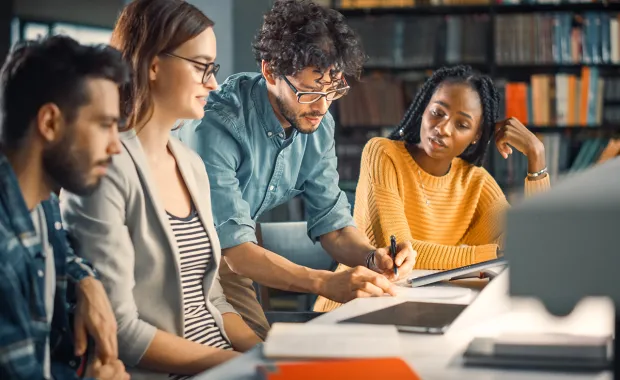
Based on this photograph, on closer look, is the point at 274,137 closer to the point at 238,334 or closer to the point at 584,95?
the point at 238,334

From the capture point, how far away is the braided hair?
290 cm

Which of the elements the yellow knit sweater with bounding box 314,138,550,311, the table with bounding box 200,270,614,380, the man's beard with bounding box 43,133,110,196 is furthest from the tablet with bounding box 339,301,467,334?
the yellow knit sweater with bounding box 314,138,550,311

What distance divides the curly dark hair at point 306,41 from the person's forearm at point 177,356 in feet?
2.96

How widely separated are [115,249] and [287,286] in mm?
578

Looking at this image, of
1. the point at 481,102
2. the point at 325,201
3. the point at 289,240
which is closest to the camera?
the point at 325,201

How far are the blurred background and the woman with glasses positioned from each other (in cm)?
273

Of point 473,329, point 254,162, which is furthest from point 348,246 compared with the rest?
point 473,329

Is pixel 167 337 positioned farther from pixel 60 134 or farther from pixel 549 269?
pixel 549 269

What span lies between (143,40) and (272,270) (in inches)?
24.8

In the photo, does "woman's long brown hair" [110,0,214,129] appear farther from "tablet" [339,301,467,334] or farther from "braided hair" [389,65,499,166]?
"braided hair" [389,65,499,166]

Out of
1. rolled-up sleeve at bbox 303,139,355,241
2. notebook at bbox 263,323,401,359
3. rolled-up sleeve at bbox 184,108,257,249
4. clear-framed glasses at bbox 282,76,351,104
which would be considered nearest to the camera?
notebook at bbox 263,323,401,359

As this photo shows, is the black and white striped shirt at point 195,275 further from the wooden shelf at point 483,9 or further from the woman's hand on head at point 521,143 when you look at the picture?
the wooden shelf at point 483,9

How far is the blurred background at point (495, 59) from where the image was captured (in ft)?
15.4

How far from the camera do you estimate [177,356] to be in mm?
1593
